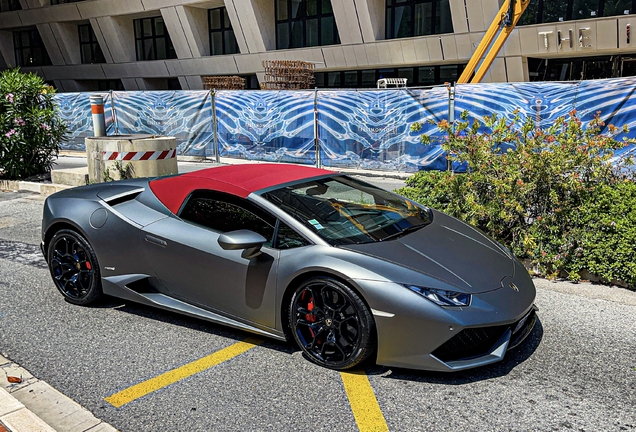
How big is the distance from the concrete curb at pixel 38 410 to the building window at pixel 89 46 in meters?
38.4

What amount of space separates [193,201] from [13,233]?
16.6 ft

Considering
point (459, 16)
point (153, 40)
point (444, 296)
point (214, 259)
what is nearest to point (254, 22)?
point (153, 40)

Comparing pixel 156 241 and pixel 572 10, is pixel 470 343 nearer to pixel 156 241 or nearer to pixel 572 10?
pixel 156 241

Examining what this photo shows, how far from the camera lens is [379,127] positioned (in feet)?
41.5

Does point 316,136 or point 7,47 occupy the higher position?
point 7,47

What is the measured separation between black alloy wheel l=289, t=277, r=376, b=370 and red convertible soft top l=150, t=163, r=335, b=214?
3.22 ft

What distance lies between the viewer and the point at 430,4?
24281 millimetres

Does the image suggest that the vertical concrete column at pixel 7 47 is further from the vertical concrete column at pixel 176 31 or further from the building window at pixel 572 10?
the building window at pixel 572 10

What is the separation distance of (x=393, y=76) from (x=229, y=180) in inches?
922

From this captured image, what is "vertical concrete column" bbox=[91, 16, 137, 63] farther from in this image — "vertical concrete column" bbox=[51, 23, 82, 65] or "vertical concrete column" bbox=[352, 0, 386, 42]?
"vertical concrete column" bbox=[352, 0, 386, 42]

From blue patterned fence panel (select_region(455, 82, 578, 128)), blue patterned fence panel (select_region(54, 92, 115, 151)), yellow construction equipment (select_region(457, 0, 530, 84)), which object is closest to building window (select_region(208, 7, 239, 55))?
blue patterned fence panel (select_region(54, 92, 115, 151))

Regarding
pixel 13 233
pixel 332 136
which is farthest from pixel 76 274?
pixel 332 136

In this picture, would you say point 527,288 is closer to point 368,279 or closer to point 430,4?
point 368,279

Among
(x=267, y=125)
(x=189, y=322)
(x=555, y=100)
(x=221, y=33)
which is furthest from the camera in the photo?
(x=221, y=33)
